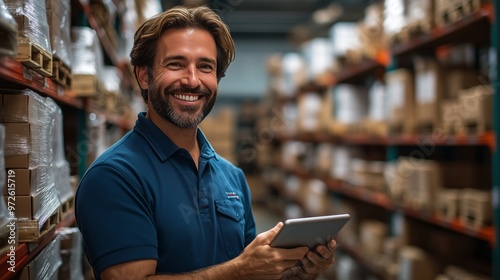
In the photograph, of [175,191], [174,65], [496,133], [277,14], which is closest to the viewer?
[175,191]

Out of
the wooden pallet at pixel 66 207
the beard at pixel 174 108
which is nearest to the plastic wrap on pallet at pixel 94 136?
the wooden pallet at pixel 66 207

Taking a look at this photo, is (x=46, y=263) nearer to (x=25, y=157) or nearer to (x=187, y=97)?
(x=25, y=157)

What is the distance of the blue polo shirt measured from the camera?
1762 millimetres

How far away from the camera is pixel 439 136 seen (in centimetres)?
411

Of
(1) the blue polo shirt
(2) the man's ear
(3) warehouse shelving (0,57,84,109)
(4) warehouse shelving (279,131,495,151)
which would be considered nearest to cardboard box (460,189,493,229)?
(4) warehouse shelving (279,131,495,151)

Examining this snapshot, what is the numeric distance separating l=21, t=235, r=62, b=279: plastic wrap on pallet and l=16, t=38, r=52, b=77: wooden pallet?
0.74 m

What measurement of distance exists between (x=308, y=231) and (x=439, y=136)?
8.50 feet

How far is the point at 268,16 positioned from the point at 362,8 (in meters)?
4.40

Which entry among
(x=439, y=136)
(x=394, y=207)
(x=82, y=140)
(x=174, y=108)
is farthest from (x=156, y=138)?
(x=394, y=207)

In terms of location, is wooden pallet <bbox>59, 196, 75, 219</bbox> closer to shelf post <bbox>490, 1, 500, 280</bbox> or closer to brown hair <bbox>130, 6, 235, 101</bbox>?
brown hair <bbox>130, 6, 235, 101</bbox>

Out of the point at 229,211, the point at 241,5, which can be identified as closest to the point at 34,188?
the point at 229,211

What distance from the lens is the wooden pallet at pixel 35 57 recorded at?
1792 millimetres

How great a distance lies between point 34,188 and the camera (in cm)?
198

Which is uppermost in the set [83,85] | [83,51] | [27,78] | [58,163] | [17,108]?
[83,51]
